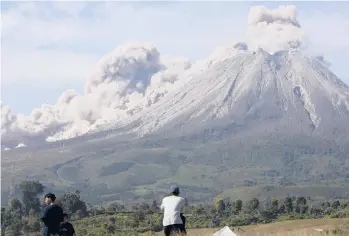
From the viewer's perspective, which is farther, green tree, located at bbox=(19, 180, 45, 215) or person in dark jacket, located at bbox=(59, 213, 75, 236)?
green tree, located at bbox=(19, 180, 45, 215)

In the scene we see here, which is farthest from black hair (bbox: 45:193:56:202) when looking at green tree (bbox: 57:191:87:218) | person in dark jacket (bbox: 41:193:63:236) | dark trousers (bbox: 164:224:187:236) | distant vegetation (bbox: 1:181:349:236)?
green tree (bbox: 57:191:87:218)

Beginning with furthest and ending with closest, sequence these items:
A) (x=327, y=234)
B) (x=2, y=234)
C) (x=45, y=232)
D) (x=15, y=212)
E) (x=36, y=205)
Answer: (x=36, y=205)
(x=15, y=212)
(x=2, y=234)
(x=45, y=232)
(x=327, y=234)

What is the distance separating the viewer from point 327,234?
20.4 meters

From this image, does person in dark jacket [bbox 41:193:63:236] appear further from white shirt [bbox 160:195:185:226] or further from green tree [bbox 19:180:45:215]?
green tree [bbox 19:180:45:215]

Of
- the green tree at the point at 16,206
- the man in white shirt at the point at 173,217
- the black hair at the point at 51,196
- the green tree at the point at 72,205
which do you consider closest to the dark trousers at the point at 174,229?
the man in white shirt at the point at 173,217

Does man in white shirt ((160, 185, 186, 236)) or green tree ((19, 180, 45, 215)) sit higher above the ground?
green tree ((19, 180, 45, 215))

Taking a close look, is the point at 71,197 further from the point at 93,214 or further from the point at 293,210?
the point at 293,210

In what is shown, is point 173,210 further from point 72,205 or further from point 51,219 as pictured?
point 72,205

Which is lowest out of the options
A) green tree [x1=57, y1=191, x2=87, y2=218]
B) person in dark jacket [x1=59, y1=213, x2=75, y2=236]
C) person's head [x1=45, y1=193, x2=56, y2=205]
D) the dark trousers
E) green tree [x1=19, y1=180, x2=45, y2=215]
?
the dark trousers

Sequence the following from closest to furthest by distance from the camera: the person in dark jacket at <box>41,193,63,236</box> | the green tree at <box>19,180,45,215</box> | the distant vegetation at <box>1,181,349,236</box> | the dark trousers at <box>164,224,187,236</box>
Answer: the dark trousers at <box>164,224,187,236</box>, the person in dark jacket at <box>41,193,63,236</box>, the distant vegetation at <box>1,181,349,236</box>, the green tree at <box>19,180,45,215</box>

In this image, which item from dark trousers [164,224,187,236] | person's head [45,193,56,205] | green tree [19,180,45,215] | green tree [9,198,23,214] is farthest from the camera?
green tree [19,180,45,215]

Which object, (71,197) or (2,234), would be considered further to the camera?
(71,197)

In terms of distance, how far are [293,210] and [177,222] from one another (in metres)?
96.2

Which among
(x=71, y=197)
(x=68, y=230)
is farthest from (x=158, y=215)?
(x=68, y=230)
